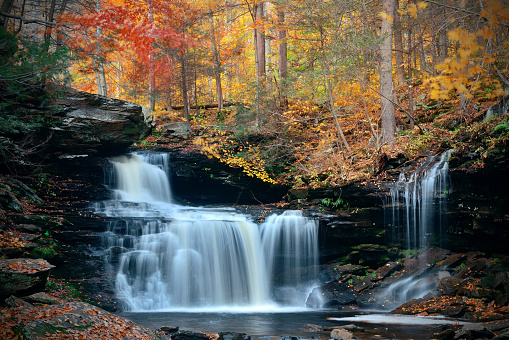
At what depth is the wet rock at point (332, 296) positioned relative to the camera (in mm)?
10508

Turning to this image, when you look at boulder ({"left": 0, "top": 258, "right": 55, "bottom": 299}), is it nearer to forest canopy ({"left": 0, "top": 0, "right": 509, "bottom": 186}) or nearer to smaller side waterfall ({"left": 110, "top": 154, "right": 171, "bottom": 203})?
forest canopy ({"left": 0, "top": 0, "right": 509, "bottom": 186})

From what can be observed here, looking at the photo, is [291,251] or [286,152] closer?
[291,251]

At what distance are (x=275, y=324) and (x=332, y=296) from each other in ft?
10.4

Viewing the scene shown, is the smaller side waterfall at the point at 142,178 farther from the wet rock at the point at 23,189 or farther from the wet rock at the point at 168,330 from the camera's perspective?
the wet rock at the point at 168,330

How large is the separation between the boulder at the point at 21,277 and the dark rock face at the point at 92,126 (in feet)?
25.7

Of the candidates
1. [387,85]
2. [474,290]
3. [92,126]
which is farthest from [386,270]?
[92,126]

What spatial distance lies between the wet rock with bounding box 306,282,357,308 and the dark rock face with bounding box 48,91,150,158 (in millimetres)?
9578

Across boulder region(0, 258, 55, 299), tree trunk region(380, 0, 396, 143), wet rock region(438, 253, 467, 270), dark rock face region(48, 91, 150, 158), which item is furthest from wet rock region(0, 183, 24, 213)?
wet rock region(438, 253, 467, 270)

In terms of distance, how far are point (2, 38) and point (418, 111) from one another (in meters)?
14.1

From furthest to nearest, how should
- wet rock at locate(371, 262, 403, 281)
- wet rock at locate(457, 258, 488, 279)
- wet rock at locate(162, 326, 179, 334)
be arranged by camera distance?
wet rock at locate(371, 262, 403, 281), wet rock at locate(457, 258, 488, 279), wet rock at locate(162, 326, 179, 334)

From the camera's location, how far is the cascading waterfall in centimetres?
1016

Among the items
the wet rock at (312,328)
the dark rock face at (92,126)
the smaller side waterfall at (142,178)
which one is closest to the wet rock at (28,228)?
the dark rock face at (92,126)

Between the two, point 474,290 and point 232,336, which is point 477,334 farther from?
point 232,336

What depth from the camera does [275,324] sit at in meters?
8.13
